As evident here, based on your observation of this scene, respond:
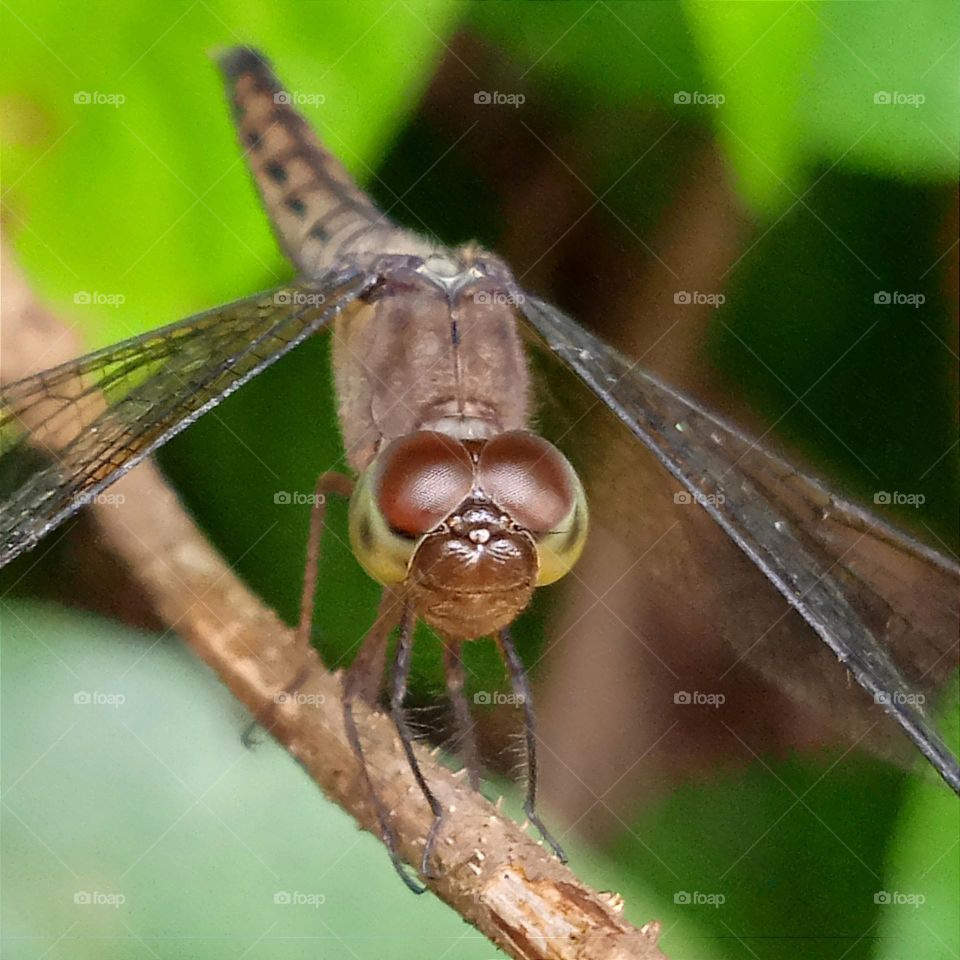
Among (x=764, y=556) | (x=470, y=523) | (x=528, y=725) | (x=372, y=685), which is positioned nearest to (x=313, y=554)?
(x=372, y=685)

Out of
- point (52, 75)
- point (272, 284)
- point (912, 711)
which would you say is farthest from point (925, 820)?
point (52, 75)

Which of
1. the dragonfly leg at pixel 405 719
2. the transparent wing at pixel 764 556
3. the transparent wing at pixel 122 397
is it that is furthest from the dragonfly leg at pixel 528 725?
the transparent wing at pixel 122 397

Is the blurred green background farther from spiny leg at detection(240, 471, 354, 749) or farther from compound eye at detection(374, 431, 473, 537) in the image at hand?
compound eye at detection(374, 431, 473, 537)

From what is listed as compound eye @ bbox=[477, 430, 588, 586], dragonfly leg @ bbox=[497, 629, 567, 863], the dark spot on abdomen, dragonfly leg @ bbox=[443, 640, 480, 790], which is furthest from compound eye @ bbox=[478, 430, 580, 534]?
the dark spot on abdomen

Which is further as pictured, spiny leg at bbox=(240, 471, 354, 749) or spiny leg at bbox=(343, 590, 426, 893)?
spiny leg at bbox=(240, 471, 354, 749)

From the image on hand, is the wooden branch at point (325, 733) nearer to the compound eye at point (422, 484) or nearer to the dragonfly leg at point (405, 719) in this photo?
the dragonfly leg at point (405, 719)
